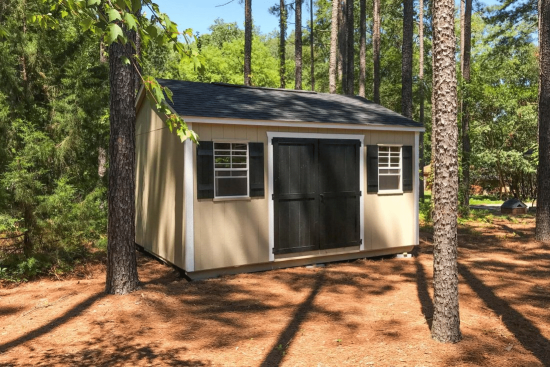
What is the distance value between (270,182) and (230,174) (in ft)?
2.60

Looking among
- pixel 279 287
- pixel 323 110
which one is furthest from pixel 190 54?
pixel 323 110

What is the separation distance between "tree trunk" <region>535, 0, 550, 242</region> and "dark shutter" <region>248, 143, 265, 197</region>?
8171 millimetres

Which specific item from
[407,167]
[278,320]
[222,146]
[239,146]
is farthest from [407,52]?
[278,320]

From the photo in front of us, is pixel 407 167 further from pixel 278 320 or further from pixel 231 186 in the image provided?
pixel 278 320

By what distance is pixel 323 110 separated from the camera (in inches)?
371

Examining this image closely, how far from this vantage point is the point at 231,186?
791cm

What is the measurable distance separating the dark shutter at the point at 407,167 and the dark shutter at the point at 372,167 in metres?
0.77

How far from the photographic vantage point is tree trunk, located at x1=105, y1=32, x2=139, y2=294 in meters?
6.43

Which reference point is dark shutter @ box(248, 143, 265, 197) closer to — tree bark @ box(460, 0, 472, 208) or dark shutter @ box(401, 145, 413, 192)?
dark shutter @ box(401, 145, 413, 192)

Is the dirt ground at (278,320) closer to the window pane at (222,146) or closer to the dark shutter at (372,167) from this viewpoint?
the dark shutter at (372,167)

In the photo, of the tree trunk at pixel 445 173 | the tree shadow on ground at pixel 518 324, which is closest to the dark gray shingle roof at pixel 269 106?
the tree trunk at pixel 445 173

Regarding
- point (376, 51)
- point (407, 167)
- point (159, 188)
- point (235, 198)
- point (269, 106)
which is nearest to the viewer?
point (235, 198)

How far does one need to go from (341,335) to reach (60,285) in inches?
193

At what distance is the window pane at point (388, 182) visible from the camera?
957cm
